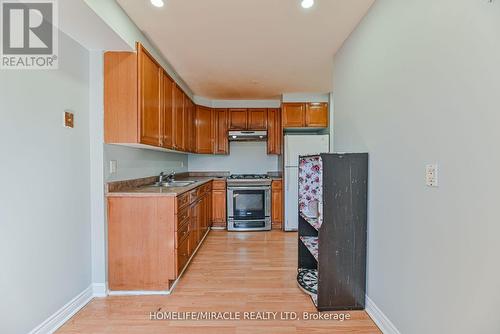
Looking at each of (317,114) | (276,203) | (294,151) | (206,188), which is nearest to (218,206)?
(206,188)

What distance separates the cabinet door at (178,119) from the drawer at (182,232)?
1045 mm

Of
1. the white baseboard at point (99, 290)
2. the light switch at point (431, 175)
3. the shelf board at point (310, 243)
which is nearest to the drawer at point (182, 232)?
the white baseboard at point (99, 290)

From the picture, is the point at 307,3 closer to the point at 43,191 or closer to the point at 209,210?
the point at 43,191

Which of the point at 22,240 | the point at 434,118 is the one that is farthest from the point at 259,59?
the point at 22,240

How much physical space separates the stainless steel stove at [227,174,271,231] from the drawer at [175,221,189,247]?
1832 mm

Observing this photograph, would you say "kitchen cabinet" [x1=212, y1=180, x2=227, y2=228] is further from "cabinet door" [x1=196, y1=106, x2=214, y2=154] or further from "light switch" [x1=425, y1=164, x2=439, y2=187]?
"light switch" [x1=425, y1=164, x2=439, y2=187]

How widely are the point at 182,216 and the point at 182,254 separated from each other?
388 mm

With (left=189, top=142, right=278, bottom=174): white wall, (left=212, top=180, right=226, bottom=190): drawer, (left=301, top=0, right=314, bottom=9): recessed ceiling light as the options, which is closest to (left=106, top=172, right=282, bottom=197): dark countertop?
(left=212, top=180, right=226, bottom=190): drawer

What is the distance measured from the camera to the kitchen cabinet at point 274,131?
5.13 metres

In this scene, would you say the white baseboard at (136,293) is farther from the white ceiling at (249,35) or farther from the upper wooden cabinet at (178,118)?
the white ceiling at (249,35)

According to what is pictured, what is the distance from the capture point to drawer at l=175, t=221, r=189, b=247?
8.55ft

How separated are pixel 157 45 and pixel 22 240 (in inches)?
81.6

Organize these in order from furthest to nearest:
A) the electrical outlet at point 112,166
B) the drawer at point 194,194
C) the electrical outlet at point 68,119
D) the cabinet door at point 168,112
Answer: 1. the drawer at point 194,194
2. the cabinet door at point 168,112
3. the electrical outlet at point 112,166
4. the electrical outlet at point 68,119

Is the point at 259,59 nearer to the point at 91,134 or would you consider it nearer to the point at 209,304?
the point at 91,134
